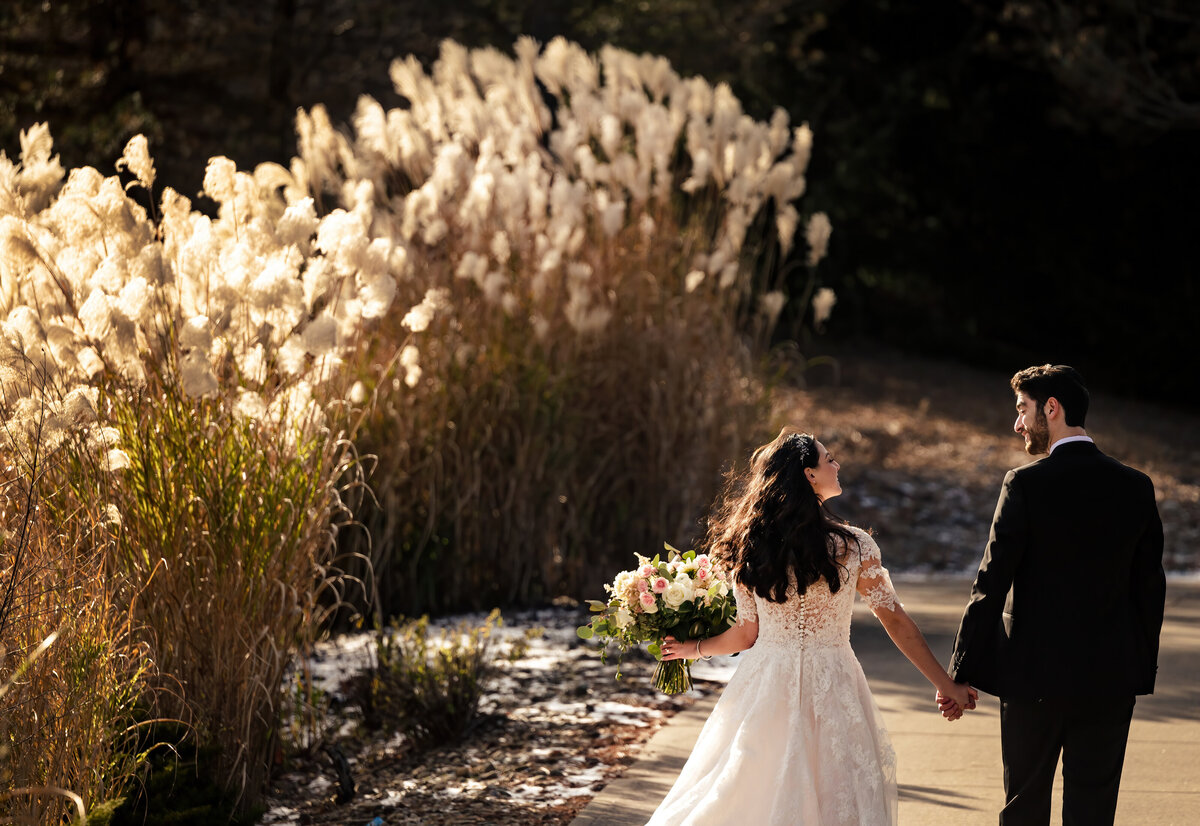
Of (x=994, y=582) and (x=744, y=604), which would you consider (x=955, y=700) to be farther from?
(x=744, y=604)

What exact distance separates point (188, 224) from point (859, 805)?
355 centimetres

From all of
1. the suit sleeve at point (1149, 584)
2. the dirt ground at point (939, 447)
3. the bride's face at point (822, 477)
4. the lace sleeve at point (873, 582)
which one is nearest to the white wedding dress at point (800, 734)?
the lace sleeve at point (873, 582)

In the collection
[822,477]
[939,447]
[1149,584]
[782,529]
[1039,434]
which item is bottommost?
[939,447]

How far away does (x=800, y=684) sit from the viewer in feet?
12.6

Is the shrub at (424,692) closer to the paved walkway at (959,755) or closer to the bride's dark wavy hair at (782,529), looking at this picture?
the paved walkway at (959,755)

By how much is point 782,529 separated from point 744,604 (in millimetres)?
343

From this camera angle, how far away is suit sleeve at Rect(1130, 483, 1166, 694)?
12.3 ft

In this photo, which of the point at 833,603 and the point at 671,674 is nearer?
the point at 833,603

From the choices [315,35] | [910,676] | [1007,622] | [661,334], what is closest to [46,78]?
[315,35]

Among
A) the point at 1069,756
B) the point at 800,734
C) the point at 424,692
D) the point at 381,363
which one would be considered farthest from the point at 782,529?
the point at 381,363

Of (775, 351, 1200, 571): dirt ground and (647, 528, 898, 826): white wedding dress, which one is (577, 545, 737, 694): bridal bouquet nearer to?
(647, 528, 898, 826): white wedding dress

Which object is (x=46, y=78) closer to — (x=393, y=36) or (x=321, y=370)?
(x=393, y=36)

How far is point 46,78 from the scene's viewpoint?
1352 centimetres

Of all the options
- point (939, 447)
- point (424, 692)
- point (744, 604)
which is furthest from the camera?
point (939, 447)
